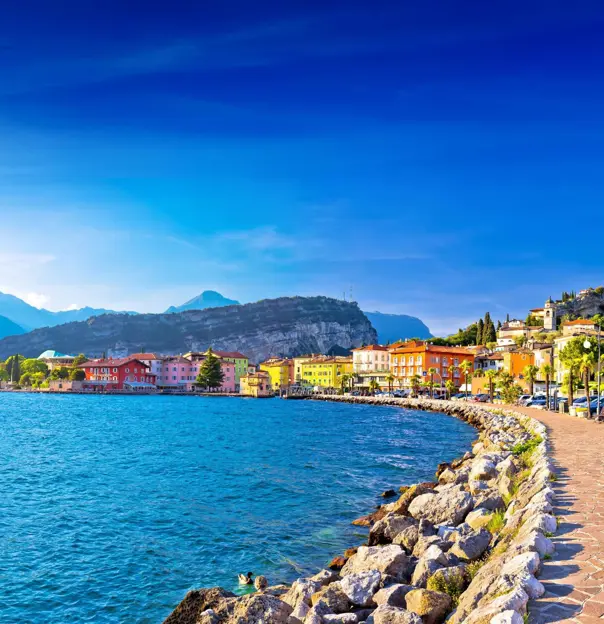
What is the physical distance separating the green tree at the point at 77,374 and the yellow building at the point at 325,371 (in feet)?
214

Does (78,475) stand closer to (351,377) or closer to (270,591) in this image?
(270,591)

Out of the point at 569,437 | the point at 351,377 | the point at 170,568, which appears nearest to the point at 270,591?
the point at 170,568

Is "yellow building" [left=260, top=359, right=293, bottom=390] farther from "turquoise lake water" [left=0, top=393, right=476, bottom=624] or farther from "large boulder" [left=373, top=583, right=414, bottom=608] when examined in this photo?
"large boulder" [left=373, top=583, right=414, bottom=608]

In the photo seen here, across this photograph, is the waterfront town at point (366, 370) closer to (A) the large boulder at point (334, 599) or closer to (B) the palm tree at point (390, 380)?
(B) the palm tree at point (390, 380)

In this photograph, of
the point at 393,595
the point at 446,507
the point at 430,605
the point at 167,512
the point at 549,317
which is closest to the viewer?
the point at 430,605

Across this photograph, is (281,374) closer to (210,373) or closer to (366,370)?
(210,373)

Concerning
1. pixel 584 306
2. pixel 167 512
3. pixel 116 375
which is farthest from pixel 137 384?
pixel 167 512

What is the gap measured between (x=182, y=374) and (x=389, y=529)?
586ft

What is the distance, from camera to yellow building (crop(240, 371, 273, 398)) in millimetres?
167250

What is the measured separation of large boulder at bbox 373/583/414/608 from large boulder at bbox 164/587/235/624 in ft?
9.31

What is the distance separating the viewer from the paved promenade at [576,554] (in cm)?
736

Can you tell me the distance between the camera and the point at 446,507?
663 inches

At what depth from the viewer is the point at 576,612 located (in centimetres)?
727

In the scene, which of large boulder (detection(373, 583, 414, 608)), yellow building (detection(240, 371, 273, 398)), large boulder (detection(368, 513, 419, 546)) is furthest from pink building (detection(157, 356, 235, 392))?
large boulder (detection(373, 583, 414, 608))
